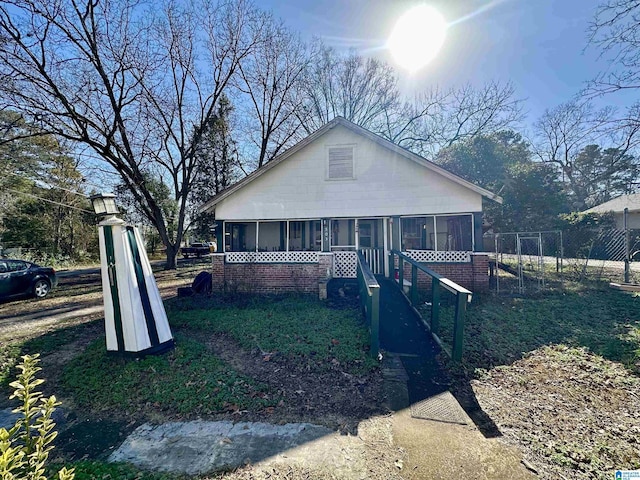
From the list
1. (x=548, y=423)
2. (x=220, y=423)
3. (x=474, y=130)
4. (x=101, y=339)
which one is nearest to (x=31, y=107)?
(x=101, y=339)

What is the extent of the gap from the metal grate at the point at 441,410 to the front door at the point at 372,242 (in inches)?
297

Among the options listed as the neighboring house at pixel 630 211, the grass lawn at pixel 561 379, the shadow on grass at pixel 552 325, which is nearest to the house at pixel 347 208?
the shadow on grass at pixel 552 325

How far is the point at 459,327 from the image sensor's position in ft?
15.3

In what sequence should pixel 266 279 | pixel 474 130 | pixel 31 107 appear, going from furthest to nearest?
1. pixel 474 130
2. pixel 31 107
3. pixel 266 279

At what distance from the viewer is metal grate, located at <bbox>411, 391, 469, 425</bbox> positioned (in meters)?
3.43

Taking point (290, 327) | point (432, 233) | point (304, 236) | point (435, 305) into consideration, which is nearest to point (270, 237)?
point (304, 236)

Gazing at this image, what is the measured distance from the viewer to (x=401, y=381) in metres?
4.30

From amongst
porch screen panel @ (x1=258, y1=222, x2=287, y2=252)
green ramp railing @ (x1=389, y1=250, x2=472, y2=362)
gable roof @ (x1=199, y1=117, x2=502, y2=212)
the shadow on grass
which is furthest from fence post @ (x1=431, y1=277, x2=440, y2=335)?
porch screen panel @ (x1=258, y1=222, x2=287, y2=252)

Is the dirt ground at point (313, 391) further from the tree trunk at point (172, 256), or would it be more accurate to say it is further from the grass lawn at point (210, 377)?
the tree trunk at point (172, 256)

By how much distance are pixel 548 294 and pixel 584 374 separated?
5.64m

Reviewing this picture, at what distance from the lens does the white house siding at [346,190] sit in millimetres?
10094

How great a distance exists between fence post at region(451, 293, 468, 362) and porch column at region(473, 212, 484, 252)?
20.0 ft

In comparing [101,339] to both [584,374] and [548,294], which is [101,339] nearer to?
[584,374]

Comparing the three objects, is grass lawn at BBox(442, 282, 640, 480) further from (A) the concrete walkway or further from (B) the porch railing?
(B) the porch railing
